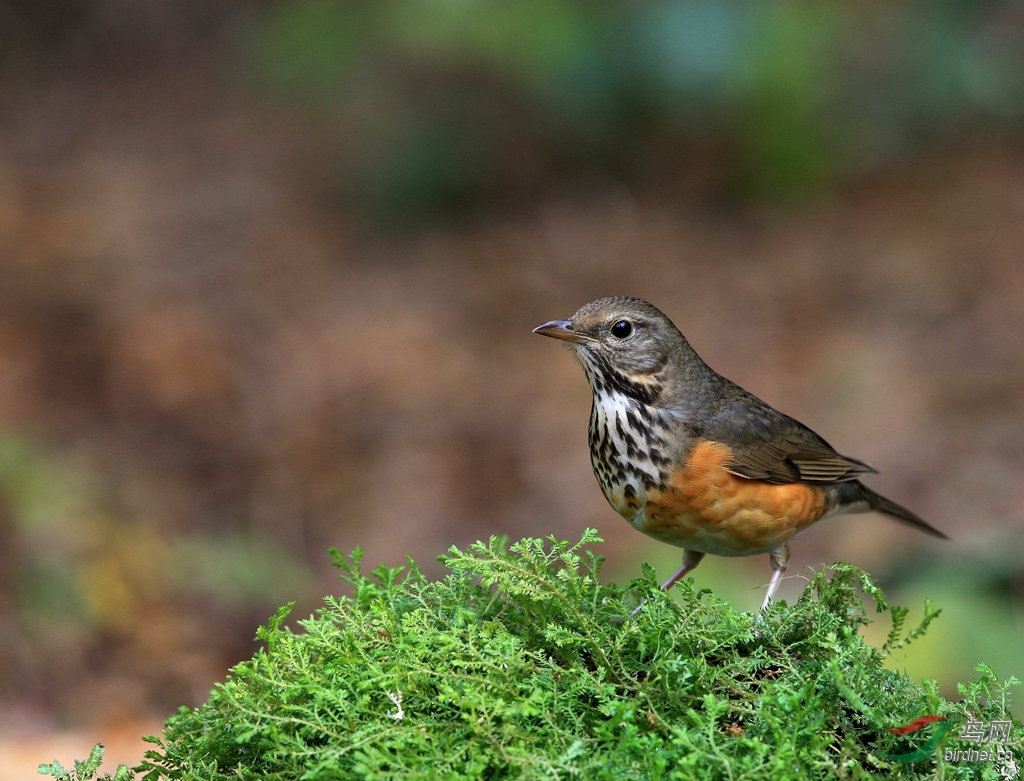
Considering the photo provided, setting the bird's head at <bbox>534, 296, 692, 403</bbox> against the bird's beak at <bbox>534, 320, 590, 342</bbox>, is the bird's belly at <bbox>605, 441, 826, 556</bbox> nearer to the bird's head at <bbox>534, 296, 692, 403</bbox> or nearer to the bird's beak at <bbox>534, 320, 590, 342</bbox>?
the bird's head at <bbox>534, 296, 692, 403</bbox>

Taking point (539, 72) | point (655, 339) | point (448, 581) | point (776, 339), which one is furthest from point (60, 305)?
point (448, 581)

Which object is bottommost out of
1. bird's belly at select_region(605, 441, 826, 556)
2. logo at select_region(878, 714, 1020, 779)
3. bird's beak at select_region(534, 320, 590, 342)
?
logo at select_region(878, 714, 1020, 779)

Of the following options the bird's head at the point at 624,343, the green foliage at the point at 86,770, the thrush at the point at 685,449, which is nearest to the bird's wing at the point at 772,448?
the thrush at the point at 685,449

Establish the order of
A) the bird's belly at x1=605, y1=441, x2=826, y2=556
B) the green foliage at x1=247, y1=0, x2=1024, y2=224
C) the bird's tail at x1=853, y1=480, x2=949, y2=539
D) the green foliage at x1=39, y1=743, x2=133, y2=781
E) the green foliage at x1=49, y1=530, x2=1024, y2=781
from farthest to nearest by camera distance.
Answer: the green foliage at x1=247, y1=0, x2=1024, y2=224 < the bird's tail at x1=853, y1=480, x2=949, y2=539 < the bird's belly at x1=605, y1=441, x2=826, y2=556 < the green foliage at x1=39, y1=743, x2=133, y2=781 < the green foliage at x1=49, y1=530, x2=1024, y2=781

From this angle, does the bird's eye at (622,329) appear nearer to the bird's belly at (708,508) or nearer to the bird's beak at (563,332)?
the bird's beak at (563,332)

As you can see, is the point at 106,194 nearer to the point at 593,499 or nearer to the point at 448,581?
the point at 593,499

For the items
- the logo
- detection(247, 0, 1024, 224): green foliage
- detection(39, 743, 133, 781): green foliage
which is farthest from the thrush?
detection(247, 0, 1024, 224): green foliage

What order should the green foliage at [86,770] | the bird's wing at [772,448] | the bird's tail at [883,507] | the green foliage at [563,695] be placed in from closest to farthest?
the green foliage at [563,695], the green foliage at [86,770], the bird's wing at [772,448], the bird's tail at [883,507]
